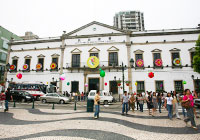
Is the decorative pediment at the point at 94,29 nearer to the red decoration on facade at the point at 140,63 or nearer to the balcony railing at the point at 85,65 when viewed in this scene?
the balcony railing at the point at 85,65

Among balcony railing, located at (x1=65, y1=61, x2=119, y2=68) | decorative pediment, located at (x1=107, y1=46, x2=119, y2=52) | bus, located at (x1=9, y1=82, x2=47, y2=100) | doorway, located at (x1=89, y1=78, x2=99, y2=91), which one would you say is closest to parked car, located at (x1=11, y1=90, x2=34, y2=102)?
bus, located at (x1=9, y1=82, x2=47, y2=100)

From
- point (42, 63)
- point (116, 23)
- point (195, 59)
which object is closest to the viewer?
point (195, 59)

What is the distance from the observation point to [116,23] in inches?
3413

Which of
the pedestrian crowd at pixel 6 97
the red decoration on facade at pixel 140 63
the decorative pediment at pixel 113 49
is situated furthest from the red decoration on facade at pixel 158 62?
the pedestrian crowd at pixel 6 97

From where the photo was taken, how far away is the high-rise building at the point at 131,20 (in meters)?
81.2

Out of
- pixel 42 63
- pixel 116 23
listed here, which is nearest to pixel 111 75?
pixel 42 63

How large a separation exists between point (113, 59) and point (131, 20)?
67.9 metres

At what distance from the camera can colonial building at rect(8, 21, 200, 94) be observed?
22.2m

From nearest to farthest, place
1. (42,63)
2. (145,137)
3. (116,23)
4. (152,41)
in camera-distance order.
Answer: (145,137) < (152,41) < (42,63) < (116,23)

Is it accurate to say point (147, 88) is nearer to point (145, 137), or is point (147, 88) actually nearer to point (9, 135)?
point (145, 137)

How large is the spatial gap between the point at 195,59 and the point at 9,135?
23604 millimetres

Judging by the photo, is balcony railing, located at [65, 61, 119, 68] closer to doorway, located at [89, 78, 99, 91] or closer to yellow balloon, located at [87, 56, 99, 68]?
yellow balloon, located at [87, 56, 99, 68]

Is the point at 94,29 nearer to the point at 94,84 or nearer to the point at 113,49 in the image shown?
the point at 113,49

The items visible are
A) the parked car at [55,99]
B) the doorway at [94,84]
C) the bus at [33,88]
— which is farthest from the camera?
the doorway at [94,84]
